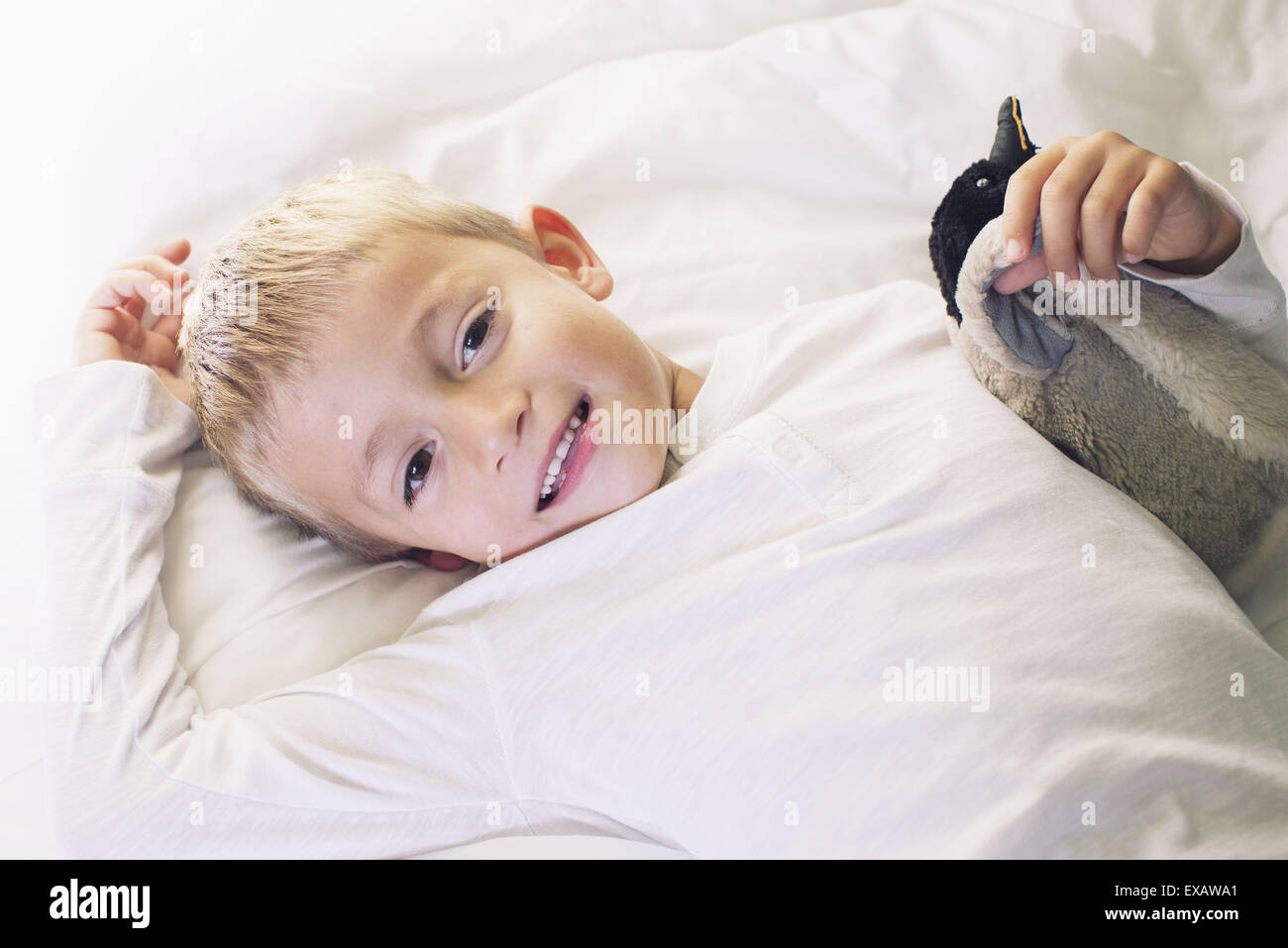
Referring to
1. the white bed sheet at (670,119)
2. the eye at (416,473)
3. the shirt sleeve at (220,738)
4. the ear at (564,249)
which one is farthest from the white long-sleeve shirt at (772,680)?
the white bed sheet at (670,119)

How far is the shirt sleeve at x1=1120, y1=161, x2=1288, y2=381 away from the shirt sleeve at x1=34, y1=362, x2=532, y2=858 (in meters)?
0.73

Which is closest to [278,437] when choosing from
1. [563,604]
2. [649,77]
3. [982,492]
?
[563,604]

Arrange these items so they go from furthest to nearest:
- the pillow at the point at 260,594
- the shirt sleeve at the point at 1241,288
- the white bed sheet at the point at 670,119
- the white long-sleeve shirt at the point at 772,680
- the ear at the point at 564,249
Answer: the white bed sheet at the point at 670,119 → the ear at the point at 564,249 → the pillow at the point at 260,594 → the shirt sleeve at the point at 1241,288 → the white long-sleeve shirt at the point at 772,680

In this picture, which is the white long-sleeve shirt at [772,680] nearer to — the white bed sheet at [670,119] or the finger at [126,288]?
the finger at [126,288]

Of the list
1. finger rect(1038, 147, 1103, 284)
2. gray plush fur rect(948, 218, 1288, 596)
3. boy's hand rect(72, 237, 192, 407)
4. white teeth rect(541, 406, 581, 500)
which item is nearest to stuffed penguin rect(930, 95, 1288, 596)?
gray plush fur rect(948, 218, 1288, 596)

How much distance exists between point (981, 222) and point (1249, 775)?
1.70 feet

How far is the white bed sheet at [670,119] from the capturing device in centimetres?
129

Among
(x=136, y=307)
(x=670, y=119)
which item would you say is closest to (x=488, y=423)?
(x=136, y=307)

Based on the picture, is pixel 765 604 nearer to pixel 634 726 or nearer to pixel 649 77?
pixel 634 726

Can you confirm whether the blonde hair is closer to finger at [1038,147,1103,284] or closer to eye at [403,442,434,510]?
eye at [403,442,434,510]

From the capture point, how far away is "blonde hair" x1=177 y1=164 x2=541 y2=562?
917 millimetres

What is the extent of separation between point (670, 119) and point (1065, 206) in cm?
71

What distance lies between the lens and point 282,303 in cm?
92

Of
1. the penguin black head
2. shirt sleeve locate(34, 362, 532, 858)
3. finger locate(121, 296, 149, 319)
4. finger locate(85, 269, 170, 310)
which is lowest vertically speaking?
shirt sleeve locate(34, 362, 532, 858)
